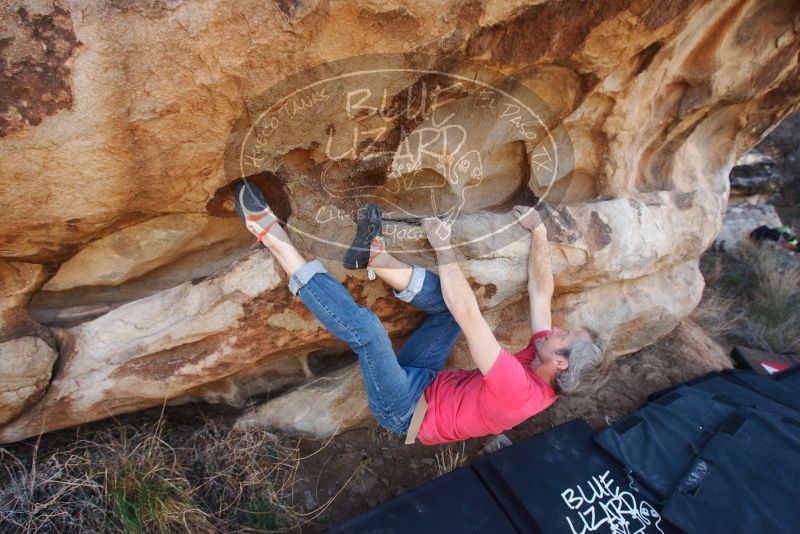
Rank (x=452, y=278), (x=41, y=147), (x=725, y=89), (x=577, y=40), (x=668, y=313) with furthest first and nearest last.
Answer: (x=668, y=313), (x=725, y=89), (x=452, y=278), (x=577, y=40), (x=41, y=147)

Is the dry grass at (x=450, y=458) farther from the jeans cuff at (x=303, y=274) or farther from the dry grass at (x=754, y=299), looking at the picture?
the dry grass at (x=754, y=299)

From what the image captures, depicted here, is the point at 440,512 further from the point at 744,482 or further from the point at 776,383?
the point at 776,383

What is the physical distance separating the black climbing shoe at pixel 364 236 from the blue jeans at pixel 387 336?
4.0 inches

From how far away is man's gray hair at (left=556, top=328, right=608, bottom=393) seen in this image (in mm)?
1719

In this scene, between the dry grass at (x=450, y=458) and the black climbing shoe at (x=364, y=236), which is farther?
the dry grass at (x=450, y=458)

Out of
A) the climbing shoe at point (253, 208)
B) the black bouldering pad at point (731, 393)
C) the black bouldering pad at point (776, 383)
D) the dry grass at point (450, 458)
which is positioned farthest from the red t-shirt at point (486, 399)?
the black bouldering pad at point (776, 383)

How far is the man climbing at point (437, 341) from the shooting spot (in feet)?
5.30

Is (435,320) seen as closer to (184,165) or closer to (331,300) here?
(331,300)

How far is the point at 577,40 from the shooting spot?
159 centimetres

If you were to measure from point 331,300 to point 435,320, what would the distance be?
57 centimetres

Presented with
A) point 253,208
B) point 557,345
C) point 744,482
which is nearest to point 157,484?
point 253,208

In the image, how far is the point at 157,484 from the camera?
1.80 m

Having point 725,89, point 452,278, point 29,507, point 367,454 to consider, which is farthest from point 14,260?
point 725,89

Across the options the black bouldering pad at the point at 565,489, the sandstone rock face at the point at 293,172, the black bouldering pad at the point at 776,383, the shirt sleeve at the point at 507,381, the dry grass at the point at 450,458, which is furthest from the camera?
the black bouldering pad at the point at 776,383
